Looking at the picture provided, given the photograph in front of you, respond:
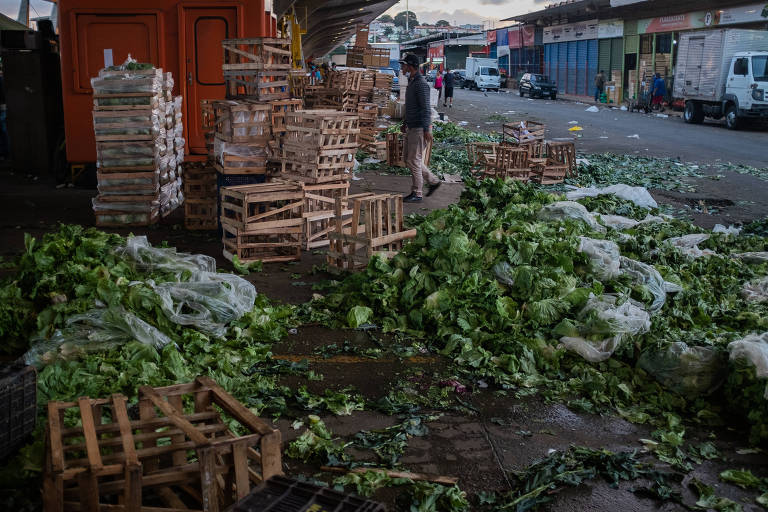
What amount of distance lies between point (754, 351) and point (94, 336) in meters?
4.87

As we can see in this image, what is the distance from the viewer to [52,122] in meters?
15.4

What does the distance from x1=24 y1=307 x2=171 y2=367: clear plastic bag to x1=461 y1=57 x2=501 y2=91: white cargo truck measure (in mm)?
53580

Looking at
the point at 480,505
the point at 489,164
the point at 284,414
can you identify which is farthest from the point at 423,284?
the point at 489,164

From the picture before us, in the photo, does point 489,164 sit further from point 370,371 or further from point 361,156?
point 370,371

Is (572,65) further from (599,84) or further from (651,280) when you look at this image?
(651,280)

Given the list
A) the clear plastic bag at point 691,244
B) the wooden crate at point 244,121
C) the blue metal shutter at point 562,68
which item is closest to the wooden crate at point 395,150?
the wooden crate at point 244,121

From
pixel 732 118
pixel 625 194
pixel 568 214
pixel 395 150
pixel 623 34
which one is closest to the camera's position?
pixel 568 214

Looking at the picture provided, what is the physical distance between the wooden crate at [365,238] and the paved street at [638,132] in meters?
13.2

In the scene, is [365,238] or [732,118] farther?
[732,118]

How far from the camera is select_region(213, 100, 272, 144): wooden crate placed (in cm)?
945

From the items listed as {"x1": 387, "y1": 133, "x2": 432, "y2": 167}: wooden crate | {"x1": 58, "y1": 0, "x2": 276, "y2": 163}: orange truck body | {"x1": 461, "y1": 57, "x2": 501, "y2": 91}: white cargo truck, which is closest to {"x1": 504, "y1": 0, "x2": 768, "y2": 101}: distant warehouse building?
{"x1": 461, "y1": 57, "x2": 501, "y2": 91}: white cargo truck

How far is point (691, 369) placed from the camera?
17.8ft

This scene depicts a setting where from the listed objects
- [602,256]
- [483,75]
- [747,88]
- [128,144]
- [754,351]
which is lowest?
[754,351]

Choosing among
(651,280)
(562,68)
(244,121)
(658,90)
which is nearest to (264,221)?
(244,121)
